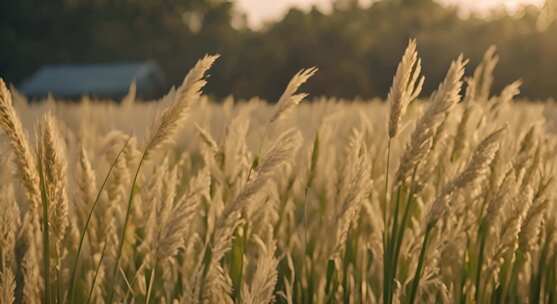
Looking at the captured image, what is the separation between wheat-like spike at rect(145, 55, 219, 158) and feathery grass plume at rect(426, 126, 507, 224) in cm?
40

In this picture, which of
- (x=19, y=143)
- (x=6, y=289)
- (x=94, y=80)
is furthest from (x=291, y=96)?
(x=94, y=80)

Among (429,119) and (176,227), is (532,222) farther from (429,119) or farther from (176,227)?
(176,227)

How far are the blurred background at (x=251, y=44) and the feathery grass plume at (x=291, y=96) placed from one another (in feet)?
95.3

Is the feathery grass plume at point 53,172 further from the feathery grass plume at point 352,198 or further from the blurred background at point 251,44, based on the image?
the blurred background at point 251,44

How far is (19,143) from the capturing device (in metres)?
1.19

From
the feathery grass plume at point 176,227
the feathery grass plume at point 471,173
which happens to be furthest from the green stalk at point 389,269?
the feathery grass plume at point 176,227

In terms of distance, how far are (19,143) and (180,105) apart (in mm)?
239

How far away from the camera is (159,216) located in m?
1.31

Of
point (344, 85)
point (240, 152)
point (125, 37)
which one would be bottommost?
point (240, 152)

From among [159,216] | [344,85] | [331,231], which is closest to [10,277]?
[159,216]

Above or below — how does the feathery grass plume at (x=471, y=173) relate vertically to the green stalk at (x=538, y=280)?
above

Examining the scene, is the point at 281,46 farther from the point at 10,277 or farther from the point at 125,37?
the point at 10,277

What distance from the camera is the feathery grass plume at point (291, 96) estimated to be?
50.1 inches

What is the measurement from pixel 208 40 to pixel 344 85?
2194 centimetres
